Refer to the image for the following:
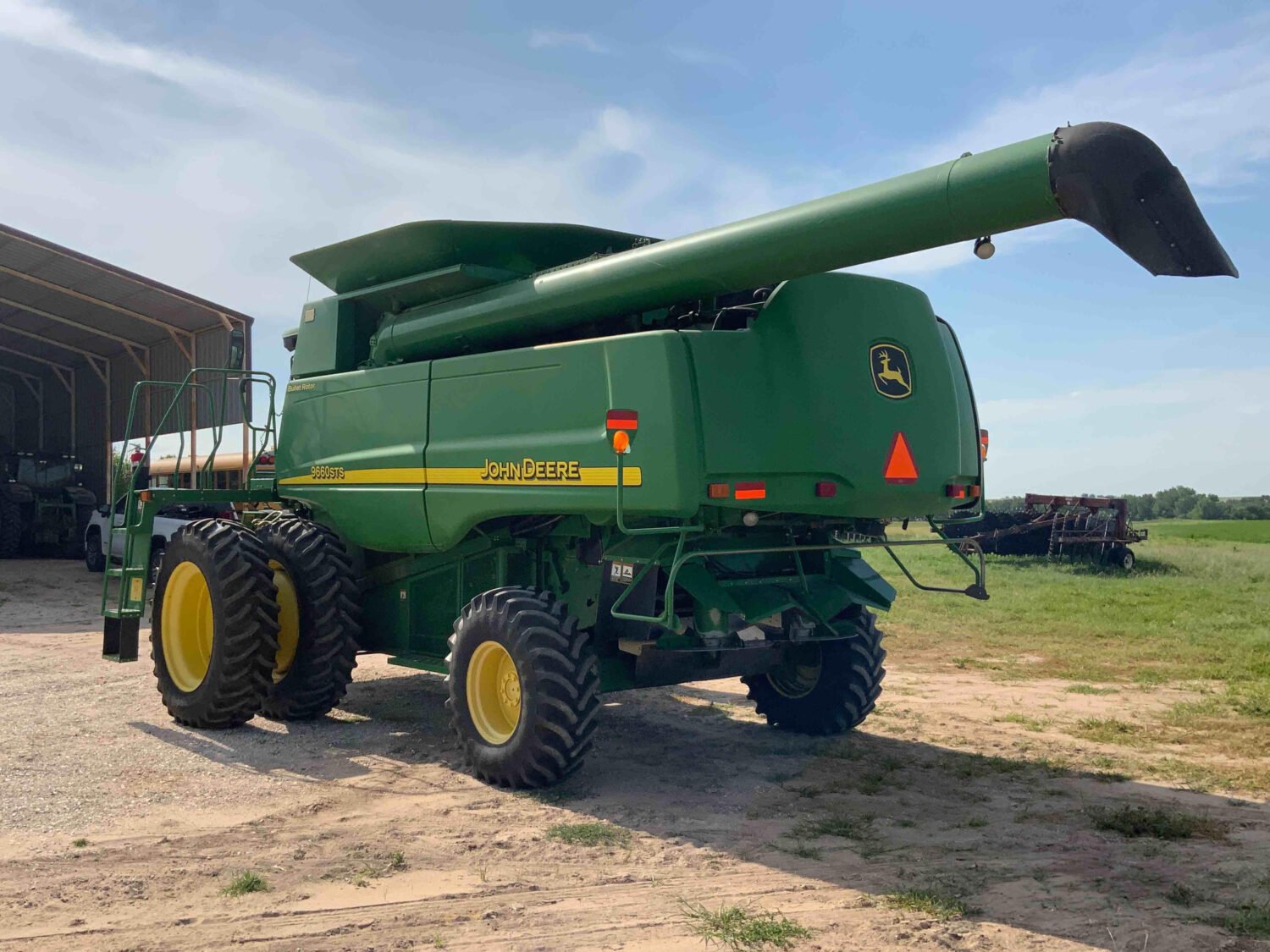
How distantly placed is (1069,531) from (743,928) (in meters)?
21.7

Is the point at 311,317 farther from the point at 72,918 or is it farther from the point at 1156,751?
the point at 1156,751

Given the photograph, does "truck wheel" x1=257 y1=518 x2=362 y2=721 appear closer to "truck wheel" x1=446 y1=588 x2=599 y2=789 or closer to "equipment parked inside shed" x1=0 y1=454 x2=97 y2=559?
"truck wheel" x1=446 y1=588 x2=599 y2=789

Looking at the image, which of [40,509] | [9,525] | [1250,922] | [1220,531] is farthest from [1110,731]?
[1220,531]

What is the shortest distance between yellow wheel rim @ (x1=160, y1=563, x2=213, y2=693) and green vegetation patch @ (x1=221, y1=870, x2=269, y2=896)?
377 cm

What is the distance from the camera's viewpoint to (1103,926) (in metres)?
4.09

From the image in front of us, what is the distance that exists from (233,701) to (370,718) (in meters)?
1.08

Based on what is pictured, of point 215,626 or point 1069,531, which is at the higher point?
point 1069,531

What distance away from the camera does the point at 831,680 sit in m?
7.36

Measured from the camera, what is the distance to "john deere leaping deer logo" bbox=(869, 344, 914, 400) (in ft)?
19.9

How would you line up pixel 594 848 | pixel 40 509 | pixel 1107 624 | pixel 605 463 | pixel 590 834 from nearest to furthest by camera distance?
1. pixel 594 848
2. pixel 590 834
3. pixel 605 463
4. pixel 1107 624
5. pixel 40 509

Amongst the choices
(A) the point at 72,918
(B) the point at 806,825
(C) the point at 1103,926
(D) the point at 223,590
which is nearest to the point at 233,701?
(D) the point at 223,590

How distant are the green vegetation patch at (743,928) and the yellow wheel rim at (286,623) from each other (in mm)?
4463

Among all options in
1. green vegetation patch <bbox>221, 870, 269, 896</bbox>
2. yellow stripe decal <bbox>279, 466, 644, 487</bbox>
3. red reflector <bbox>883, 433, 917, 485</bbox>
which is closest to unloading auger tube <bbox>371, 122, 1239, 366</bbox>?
yellow stripe decal <bbox>279, 466, 644, 487</bbox>

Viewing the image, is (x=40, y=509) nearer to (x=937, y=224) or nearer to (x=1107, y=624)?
(x=1107, y=624)
